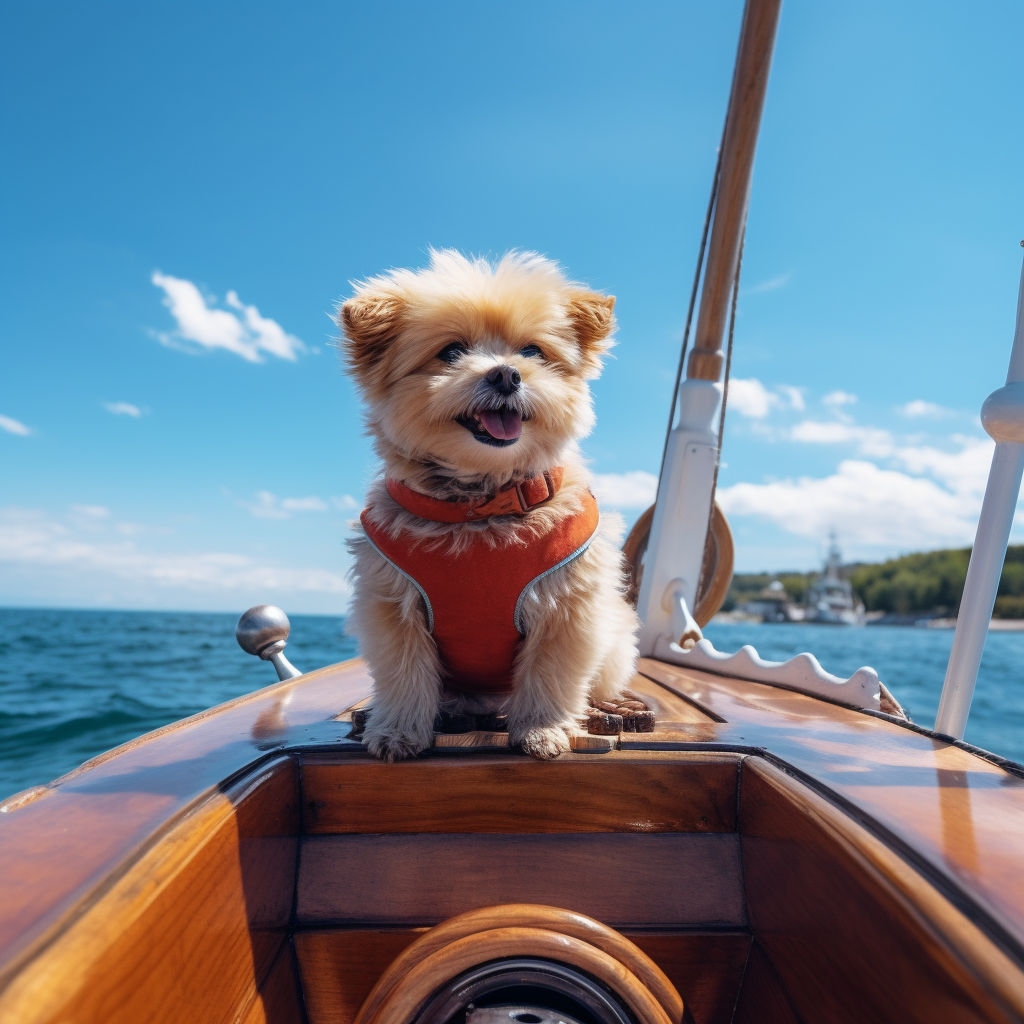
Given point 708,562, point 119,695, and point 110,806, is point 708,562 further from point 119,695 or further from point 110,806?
point 119,695

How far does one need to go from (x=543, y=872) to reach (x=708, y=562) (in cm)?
279

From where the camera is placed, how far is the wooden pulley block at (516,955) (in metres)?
1.03

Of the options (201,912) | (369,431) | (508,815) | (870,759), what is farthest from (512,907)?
(369,431)

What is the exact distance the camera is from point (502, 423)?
1.61 metres

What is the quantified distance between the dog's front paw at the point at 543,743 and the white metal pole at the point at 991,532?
84 cm

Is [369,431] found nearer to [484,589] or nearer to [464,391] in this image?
[464,391]

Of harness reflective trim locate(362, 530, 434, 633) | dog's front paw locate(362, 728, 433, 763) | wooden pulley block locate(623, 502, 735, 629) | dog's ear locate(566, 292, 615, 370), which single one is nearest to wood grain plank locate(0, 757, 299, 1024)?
dog's front paw locate(362, 728, 433, 763)

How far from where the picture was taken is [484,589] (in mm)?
1632

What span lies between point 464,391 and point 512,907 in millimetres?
1015

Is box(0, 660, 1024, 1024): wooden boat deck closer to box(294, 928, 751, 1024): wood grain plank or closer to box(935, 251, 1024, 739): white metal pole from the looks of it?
box(294, 928, 751, 1024): wood grain plank

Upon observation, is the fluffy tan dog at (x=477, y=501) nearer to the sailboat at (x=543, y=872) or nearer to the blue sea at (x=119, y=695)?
the sailboat at (x=543, y=872)

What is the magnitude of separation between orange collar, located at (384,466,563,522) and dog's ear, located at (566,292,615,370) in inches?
15.8

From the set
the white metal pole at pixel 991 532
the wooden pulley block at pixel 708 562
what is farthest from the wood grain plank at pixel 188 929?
the wooden pulley block at pixel 708 562

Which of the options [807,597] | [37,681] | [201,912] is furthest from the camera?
[807,597]
